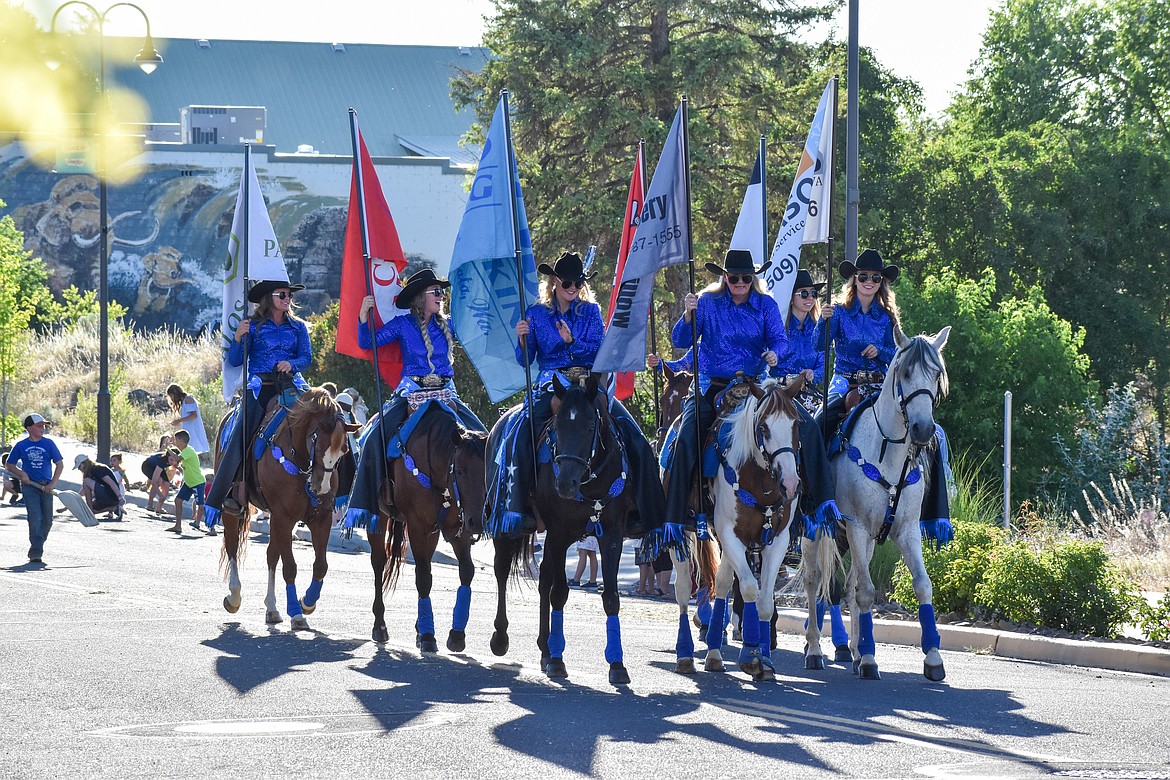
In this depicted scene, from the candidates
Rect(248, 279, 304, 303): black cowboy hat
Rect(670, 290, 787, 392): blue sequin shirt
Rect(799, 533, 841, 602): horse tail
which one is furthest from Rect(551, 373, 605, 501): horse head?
Rect(248, 279, 304, 303): black cowboy hat

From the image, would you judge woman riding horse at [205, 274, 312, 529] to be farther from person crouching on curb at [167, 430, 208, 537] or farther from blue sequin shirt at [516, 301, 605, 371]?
person crouching on curb at [167, 430, 208, 537]

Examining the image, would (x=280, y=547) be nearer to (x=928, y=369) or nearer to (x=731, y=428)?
(x=731, y=428)

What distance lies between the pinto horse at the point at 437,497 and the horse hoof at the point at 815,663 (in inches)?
104

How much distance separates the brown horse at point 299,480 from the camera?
13.8 metres

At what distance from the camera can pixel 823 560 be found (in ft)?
41.6

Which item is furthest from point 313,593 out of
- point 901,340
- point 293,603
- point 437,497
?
point 901,340

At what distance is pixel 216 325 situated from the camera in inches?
2378

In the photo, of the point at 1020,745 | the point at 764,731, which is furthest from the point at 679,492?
the point at 1020,745

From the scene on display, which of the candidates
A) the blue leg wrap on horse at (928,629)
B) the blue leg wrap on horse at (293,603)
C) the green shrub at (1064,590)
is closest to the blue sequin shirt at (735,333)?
the blue leg wrap on horse at (928,629)

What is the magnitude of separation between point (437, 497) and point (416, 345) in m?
1.29

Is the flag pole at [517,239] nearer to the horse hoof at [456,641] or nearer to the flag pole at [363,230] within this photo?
the flag pole at [363,230]

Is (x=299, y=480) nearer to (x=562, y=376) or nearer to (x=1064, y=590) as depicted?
(x=562, y=376)

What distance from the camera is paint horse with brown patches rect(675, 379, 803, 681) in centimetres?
1094

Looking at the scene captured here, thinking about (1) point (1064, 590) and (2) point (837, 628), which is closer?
(2) point (837, 628)
